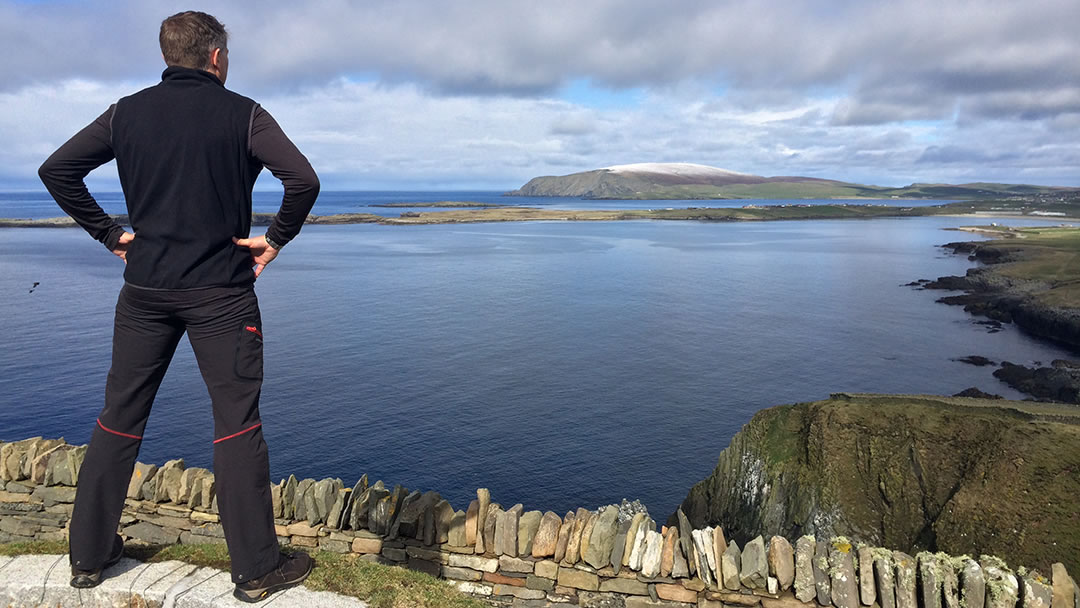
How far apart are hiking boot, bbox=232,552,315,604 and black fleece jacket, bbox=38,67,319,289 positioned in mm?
2430

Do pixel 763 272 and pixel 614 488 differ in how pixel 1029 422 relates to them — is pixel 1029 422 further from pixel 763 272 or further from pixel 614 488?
pixel 763 272

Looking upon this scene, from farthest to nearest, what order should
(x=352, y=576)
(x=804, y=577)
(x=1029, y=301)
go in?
(x=1029, y=301)
(x=804, y=577)
(x=352, y=576)

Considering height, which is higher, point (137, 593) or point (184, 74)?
point (184, 74)

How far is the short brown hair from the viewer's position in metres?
5.13

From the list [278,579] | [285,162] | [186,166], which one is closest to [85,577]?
[278,579]

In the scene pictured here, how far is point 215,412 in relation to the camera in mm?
5312

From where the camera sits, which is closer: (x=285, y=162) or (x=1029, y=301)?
(x=285, y=162)

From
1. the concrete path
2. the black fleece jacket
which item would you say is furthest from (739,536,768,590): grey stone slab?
the black fleece jacket

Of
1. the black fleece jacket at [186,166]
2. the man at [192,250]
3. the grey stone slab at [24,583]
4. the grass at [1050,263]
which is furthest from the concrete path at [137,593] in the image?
the grass at [1050,263]

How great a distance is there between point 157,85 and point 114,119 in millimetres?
402

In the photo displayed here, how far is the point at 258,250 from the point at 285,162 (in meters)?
0.79

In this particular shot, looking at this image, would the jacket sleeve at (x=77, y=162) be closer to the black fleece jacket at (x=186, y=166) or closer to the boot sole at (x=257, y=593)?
the black fleece jacket at (x=186, y=166)

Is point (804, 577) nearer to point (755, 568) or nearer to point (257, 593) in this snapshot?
point (755, 568)

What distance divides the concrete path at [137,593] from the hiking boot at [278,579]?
0.18ft
